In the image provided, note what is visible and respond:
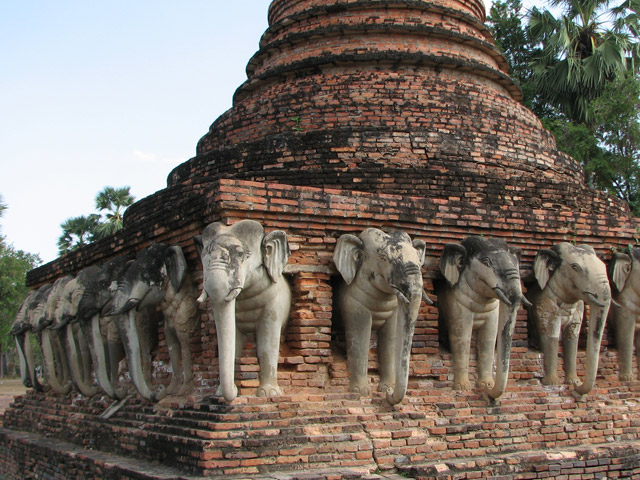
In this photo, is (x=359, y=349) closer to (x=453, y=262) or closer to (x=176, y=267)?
(x=453, y=262)

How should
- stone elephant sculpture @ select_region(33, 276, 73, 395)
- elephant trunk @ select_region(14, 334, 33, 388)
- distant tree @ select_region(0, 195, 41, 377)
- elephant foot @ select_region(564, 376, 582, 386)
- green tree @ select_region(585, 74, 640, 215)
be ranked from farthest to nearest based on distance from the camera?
distant tree @ select_region(0, 195, 41, 377)
green tree @ select_region(585, 74, 640, 215)
elephant trunk @ select_region(14, 334, 33, 388)
stone elephant sculpture @ select_region(33, 276, 73, 395)
elephant foot @ select_region(564, 376, 582, 386)

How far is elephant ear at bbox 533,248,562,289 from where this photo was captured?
7.40 m

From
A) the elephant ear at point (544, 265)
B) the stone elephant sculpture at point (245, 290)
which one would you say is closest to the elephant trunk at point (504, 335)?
the elephant ear at point (544, 265)

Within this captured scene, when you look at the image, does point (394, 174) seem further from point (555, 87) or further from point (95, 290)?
point (555, 87)

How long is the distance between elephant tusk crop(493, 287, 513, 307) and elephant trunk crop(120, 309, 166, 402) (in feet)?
11.5

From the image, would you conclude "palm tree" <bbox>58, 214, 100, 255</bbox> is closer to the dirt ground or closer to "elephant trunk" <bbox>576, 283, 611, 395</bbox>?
the dirt ground

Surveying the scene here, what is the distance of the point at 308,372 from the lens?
6.52 m

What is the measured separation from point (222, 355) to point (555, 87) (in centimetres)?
1617

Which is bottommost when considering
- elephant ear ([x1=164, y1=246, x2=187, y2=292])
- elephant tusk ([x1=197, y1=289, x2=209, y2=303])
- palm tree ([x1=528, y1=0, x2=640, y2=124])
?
elephant tusk ([x1=197, y1=289, x2=209, y2=303])

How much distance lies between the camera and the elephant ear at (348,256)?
6.56m

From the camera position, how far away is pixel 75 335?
923cm

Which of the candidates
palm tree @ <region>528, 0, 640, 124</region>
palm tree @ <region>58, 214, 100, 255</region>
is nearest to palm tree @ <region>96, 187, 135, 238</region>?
palm tree @ <region>58, 214, 100, 255</region>

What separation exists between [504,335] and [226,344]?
2.66 metres

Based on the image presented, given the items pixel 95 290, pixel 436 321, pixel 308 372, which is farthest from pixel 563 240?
pixel 95 290
